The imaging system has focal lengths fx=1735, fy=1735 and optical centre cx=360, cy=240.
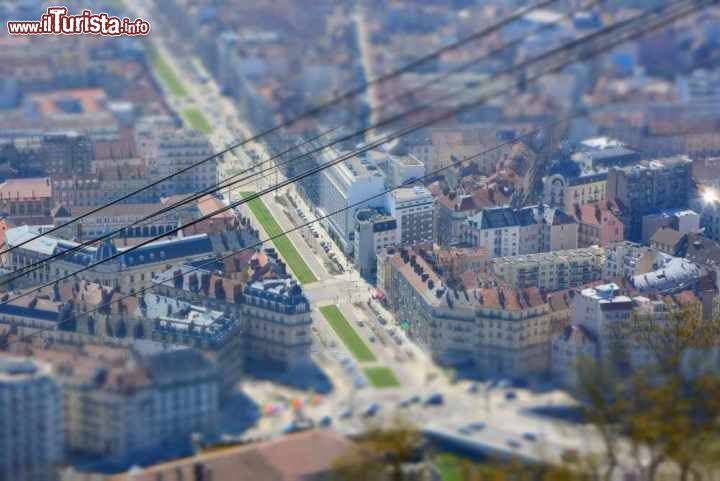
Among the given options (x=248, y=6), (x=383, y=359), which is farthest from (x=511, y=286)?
(x=248, y=6)

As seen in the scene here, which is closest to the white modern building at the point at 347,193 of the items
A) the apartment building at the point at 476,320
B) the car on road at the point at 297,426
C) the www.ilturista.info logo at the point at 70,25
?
the apartment building at the point at 476,320

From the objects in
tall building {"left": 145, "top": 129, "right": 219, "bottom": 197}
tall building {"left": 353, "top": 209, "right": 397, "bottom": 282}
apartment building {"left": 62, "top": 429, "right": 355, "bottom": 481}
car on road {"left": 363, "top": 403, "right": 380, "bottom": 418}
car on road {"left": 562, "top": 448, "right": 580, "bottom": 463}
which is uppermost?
tall building {"left": 145, "top": 129, "right": 219, "bottom": 197}

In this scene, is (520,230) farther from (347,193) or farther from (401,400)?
(401,400)

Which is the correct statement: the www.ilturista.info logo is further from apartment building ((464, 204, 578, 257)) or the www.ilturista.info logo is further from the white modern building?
apartment building ((464, 204, 578, 257))

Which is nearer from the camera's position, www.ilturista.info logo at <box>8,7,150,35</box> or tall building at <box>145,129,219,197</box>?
tall building at <box>145,129,219,197</box>

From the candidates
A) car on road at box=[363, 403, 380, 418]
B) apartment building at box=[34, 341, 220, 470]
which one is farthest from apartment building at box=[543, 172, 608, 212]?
apartment building at box=[34, 341, 220, 470]

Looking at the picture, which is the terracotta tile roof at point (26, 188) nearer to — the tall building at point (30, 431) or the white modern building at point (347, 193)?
the white modern building at point (347, 193)

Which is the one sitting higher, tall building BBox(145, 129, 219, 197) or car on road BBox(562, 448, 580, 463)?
tall building BBox(145, 129, 219, 197)
